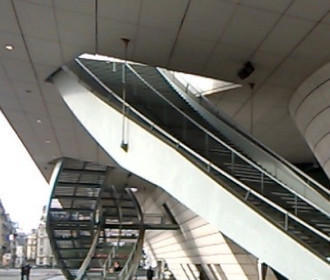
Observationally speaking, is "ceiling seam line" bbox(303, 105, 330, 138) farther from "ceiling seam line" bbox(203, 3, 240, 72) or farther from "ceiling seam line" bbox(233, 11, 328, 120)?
Result: "ceiling seam line" bbox(203, 3, 240, 72)

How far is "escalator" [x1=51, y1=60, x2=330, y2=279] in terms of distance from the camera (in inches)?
306

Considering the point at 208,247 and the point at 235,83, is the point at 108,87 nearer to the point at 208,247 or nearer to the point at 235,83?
the point at 235,83

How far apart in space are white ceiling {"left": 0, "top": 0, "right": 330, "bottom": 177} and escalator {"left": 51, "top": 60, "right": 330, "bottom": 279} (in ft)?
3.56

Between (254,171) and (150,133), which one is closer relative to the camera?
(150,133)

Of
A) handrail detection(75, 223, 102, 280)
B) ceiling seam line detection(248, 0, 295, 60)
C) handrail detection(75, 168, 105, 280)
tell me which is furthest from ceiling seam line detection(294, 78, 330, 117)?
handrail detection(75, 223, 102, 280)

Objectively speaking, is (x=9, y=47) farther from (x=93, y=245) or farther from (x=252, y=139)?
(x=93, y=245)

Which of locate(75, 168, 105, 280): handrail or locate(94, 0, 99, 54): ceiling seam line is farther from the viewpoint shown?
locate(75, 168, 105, 280): handrail

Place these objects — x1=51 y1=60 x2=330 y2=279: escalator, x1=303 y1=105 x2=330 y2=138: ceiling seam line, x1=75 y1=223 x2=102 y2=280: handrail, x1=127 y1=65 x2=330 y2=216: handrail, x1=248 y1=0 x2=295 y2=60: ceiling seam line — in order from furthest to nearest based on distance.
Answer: x1=75 y1=223 x2=102 y2=280: handrail < x1=303 y1=105 x2=330 y2=138: ceiling seam line < x1=127 y1=65 x2=330 y2=216: handrail < x1=51 y1=60 x2=330 y2=279: escalator < x1=248 y1=0 x2=295 y2=60: ceiling seam line

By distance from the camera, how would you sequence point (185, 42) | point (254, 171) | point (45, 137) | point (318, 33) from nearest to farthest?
point (318, 33), point (185, 42), point (254, 171), point (45, 137)

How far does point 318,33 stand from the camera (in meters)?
8.41

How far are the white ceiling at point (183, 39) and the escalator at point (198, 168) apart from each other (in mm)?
1086

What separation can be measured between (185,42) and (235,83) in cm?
250

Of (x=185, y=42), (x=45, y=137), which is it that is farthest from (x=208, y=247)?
(x=185, y=42)

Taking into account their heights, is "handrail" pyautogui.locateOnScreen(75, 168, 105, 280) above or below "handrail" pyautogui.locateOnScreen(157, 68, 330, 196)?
below
